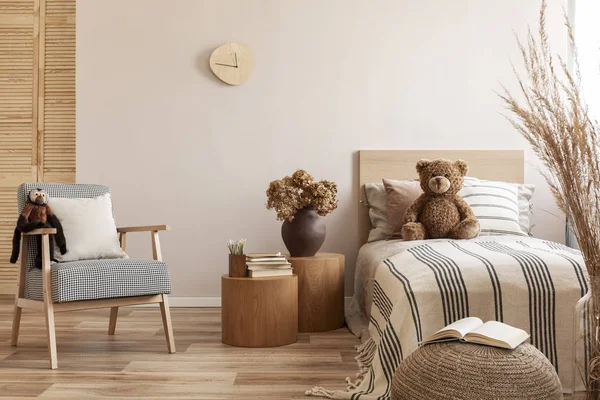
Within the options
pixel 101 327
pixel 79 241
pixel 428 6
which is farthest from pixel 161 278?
pixel 428 6

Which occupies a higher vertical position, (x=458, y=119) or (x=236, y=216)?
(x=458, y=119)

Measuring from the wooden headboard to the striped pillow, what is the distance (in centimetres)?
32

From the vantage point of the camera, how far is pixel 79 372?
8.31 feet

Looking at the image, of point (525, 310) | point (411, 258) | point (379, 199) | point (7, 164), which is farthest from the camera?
point (7, 164)

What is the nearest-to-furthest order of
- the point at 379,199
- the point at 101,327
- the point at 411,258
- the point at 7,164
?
the point at 411,258 → the point at 101,327 → the point at 379,199 → the point at 7,164

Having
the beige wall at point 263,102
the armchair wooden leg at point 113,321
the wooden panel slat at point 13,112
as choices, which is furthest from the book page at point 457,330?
the wooden panel slat at point 13,112

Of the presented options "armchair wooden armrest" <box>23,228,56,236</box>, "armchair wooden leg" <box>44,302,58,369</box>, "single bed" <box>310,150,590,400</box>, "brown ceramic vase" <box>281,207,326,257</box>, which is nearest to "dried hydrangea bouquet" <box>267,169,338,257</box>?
"brown ceramic vase" <box>281,207,326,257</box>

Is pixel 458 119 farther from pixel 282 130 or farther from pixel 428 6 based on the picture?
pixel 282 130

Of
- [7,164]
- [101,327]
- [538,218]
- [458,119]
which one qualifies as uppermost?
[458,119]

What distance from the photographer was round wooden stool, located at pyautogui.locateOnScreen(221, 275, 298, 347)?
9.78ft

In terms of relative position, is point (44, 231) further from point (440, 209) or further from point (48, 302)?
point (440, 209)

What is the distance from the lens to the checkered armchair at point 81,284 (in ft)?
8.65

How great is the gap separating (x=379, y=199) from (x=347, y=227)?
332 millimetres

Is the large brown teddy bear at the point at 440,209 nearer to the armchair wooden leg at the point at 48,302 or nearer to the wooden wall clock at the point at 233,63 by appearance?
the wooden wall clock at the point at 233,63
